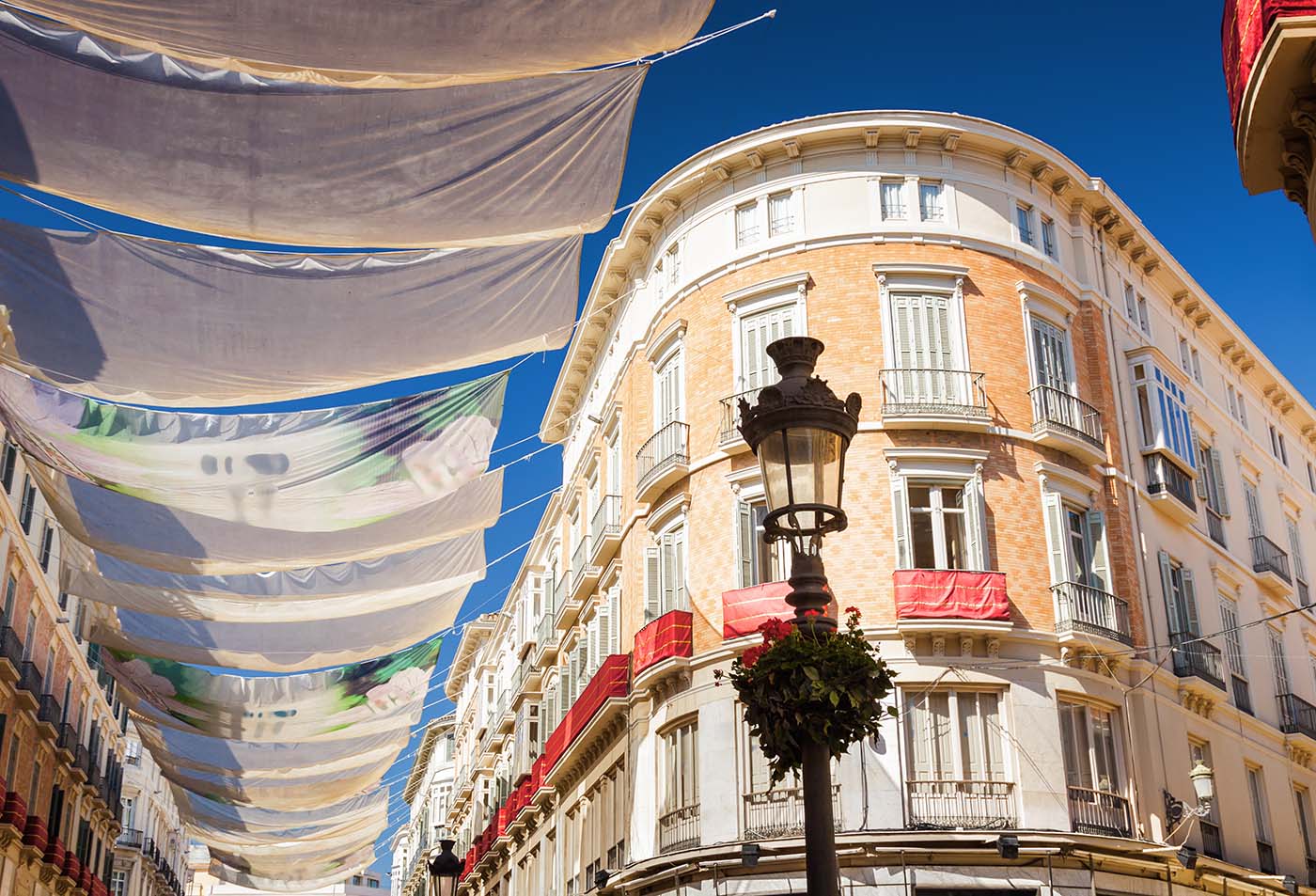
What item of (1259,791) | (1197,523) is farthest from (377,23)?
(1259,791)

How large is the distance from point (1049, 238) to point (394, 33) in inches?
737

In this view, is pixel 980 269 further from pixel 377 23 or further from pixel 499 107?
pixel 377 23

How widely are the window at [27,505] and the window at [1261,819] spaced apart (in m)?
35.7

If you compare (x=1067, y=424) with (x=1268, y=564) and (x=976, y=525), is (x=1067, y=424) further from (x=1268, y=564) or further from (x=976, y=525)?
(x=1268, y=564)

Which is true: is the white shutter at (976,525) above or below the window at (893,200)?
below

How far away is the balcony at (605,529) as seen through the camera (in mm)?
31250

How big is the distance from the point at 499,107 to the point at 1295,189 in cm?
865

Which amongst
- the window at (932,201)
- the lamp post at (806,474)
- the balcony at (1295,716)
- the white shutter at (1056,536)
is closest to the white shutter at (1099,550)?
the white shutter at (1056,536)

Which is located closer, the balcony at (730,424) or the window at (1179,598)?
the balcony at (730,424)

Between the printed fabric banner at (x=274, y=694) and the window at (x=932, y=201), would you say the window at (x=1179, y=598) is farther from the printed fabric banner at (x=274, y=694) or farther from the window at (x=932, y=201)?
→ the printed fabric banner at (x=274, y=694)

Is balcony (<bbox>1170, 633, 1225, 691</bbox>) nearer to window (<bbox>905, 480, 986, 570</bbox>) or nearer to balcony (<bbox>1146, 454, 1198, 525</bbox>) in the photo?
balcony (<bbox>1146, 454, 1198, 525</bbox>)

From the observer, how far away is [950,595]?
76.7ft

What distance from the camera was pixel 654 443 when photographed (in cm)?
2839

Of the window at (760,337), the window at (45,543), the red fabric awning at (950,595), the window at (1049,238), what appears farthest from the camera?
the window at (45,543)
